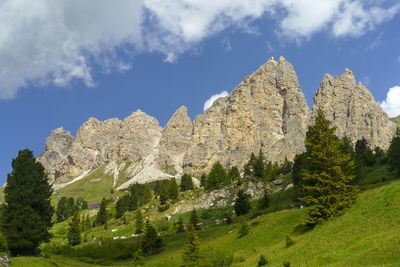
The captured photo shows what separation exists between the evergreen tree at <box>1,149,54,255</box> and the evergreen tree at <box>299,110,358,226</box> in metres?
37.3

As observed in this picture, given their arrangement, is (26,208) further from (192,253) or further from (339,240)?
(339,240)

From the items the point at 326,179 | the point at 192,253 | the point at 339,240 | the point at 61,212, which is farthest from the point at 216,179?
the point at 339,240

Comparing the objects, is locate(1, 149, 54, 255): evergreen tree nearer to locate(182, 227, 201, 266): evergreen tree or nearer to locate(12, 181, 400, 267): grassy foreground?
locate(12, 181, 400, 267): grassy foreground

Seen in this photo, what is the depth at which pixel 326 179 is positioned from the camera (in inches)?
1303

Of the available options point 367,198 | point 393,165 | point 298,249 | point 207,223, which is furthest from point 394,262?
point 207,223

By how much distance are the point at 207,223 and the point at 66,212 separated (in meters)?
114

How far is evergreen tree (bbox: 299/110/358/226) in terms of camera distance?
104 ft

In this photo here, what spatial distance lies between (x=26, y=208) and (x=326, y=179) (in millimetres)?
41440

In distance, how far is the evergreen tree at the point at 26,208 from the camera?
4072 centimetres

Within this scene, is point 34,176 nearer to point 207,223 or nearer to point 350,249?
point 350,249

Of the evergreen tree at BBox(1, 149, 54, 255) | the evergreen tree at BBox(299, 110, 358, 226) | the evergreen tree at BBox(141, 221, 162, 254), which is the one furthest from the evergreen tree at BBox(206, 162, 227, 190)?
the evergreen tree at BBox(299, 110, 358, 226)

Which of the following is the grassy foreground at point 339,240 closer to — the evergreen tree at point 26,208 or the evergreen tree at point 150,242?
the evergreen tree at point 26,208

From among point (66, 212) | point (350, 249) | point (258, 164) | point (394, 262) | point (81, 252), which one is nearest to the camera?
point (394, 262)

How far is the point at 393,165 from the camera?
70938mm
